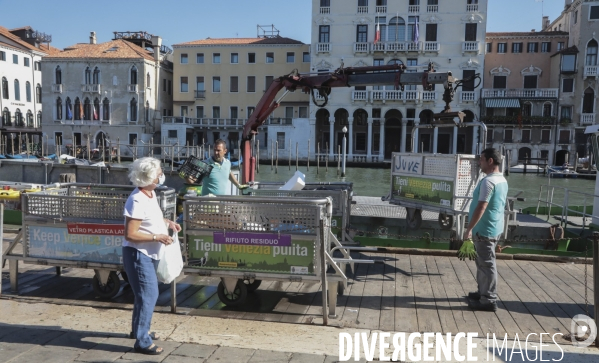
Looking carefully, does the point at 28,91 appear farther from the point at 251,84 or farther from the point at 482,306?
the point at 482,306

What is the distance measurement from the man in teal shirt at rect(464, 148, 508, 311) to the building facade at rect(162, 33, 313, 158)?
154 ft

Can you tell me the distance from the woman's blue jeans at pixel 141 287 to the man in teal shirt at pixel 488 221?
3.68 metres

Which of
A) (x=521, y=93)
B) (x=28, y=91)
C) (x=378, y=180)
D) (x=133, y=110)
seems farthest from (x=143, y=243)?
(x=28, y=91)

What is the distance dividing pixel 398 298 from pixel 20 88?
63615mm

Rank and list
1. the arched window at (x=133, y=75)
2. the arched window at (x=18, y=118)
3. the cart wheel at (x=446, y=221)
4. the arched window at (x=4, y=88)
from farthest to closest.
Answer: the arched window at (x=18, y=118)
the arched window at (x=4, y=88)
the arched window at (x=133, y=75)
the cart wheel at (x=446, y=221)

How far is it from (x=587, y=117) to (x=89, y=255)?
52877 mm

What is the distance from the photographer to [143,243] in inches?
179

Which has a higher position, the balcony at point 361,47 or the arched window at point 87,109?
the balcony at point 361,47

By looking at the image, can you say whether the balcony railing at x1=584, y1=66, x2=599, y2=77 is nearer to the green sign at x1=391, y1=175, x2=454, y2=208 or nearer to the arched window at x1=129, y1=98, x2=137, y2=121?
the arched window at x1=129, y1=98, x2=137, y2=121

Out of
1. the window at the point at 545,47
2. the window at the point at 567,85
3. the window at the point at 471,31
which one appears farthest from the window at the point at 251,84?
the window at the point at 567,85

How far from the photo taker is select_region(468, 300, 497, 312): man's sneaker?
19.7ft

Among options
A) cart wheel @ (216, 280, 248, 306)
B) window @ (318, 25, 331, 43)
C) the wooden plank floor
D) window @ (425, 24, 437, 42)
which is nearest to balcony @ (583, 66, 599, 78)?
window @ (425, 24, 437, 42)

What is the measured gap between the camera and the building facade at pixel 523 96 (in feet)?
162

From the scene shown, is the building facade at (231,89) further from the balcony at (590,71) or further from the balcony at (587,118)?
the balcony at (590,71)
